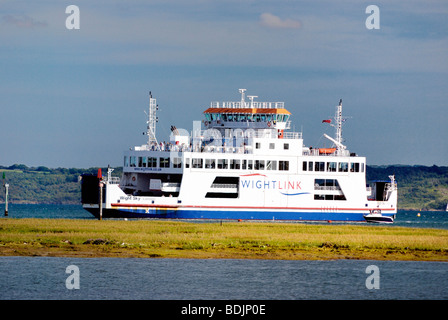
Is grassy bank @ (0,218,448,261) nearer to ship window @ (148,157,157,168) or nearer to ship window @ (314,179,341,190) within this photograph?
ship window @ (148,157,157,168)

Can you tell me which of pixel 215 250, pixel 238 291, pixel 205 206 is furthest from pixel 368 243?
pixel 205 206

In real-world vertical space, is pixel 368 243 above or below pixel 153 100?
below

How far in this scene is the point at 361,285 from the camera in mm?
43438

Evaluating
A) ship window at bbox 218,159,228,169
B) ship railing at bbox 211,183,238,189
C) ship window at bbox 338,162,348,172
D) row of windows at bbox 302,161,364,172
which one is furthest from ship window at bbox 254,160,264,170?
ship window at bbox 338,162,348,172

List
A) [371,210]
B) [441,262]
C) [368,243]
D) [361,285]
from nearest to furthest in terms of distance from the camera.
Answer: [361,285] → [441,262] → [368,243] → [371,210]

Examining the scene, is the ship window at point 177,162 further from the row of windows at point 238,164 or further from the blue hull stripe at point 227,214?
the blue hull stripe at point 227,214

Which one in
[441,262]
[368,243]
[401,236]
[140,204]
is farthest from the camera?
[140,204]

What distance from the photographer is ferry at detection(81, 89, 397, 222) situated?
80250 mm

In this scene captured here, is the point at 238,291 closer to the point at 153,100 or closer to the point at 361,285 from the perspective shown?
the point at 361,285

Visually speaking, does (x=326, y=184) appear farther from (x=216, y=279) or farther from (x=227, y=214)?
(x=216, y=279)

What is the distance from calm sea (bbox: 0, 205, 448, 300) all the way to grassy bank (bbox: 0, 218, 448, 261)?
1825 mm

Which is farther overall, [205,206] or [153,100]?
[153,100]

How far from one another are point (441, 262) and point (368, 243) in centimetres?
712
